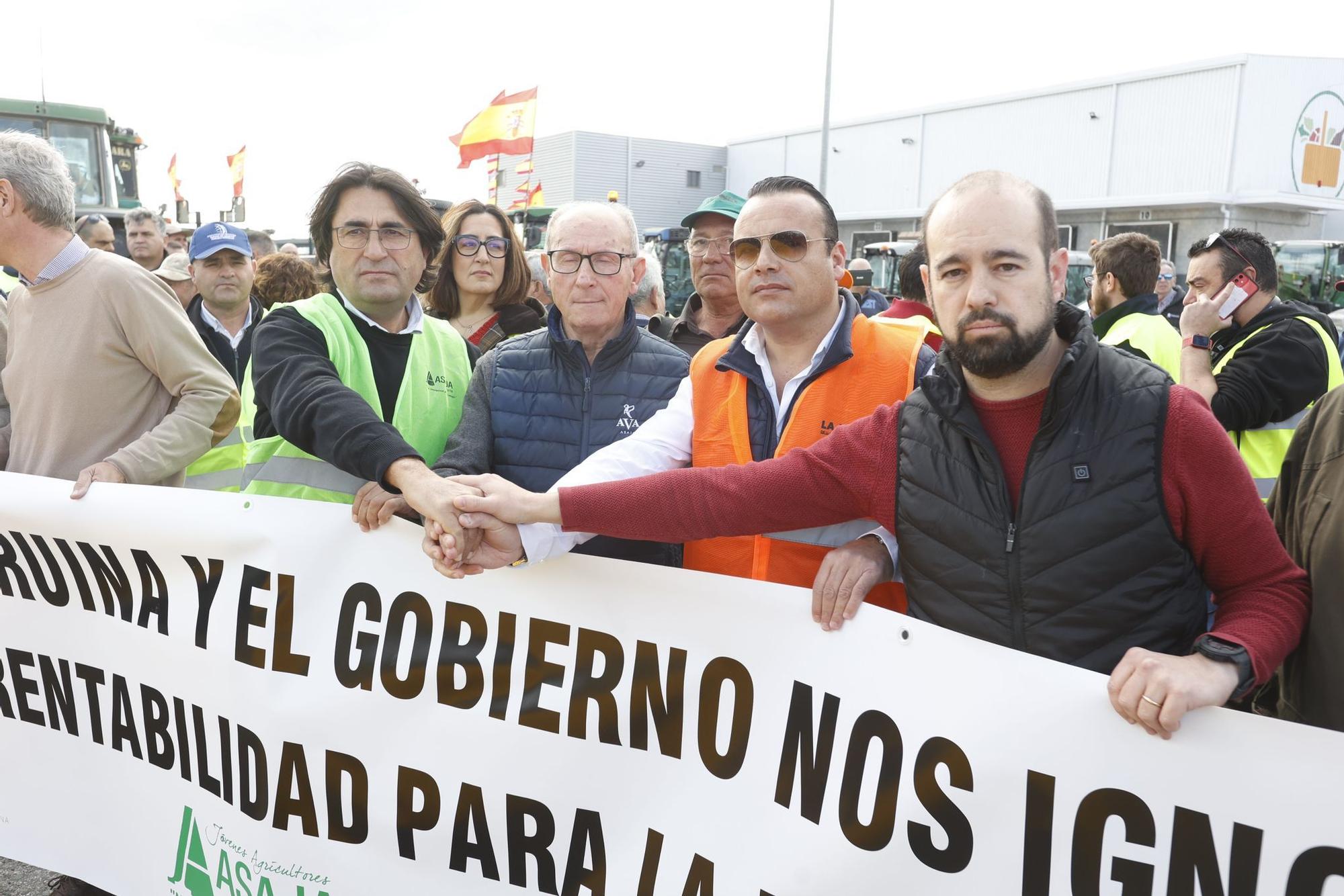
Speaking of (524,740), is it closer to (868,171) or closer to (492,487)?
(492,487)

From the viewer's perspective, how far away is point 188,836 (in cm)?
271

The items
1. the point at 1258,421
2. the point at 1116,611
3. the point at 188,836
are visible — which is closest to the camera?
the point at 1116,611

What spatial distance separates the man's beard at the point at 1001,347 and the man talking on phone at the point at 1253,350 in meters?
2.37

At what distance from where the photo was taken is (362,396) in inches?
107

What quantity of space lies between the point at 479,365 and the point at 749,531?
3.79ft

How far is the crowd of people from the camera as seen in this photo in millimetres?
1801

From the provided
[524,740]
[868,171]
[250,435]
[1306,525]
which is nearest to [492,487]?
[524,740]

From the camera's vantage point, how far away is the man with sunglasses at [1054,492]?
1759 mm

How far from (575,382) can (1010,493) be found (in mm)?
1370

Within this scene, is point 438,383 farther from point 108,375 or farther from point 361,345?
point 108,375

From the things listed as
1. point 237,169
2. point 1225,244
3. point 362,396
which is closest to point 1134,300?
point 1225,244

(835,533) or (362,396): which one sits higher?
(362,396)

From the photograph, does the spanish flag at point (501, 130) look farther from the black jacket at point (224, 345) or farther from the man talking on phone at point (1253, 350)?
the man talking on phone at point (1253, 350)

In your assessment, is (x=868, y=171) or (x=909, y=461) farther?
(x=868, y=171)
